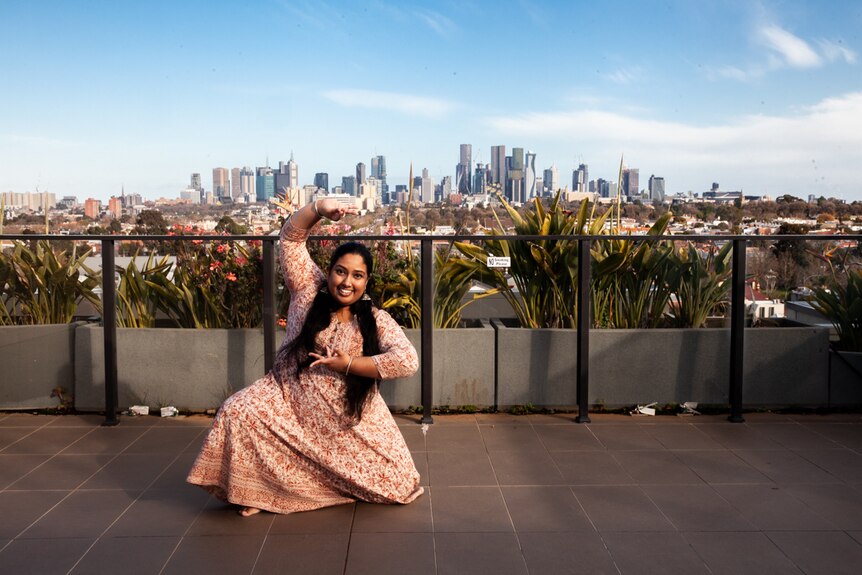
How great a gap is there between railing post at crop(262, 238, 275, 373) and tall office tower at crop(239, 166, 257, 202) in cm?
1281

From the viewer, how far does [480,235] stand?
5512 mm

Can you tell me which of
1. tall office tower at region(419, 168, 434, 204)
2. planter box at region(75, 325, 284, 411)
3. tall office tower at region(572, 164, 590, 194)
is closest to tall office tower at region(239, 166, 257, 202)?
tall office tower at region(419, 168, 434, 204)

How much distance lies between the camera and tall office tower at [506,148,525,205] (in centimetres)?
871

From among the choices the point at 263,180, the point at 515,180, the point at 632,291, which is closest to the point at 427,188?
the point at 515,180

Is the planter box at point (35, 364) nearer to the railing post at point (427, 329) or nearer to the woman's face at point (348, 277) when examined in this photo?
the railing post at point (427, 329)

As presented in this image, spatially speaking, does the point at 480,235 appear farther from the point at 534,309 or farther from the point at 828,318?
the point at 828,318

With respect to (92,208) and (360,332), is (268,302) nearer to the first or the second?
(360,332)

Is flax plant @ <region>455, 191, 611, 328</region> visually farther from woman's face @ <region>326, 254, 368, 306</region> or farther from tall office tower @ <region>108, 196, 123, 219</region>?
tall office tower @ <region>108, 196, 123, 219</region>

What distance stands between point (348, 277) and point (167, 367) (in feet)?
8.15

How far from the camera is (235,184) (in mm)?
22328

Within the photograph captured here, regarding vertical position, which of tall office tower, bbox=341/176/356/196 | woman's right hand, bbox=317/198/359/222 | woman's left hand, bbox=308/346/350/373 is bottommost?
woman's left hand, bbox=308/346/350/373

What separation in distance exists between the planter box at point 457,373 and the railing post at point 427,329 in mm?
104

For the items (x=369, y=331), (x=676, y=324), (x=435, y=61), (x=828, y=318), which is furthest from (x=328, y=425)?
(x=435, y=61)

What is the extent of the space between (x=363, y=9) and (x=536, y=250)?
Answer: 11.6 metres
